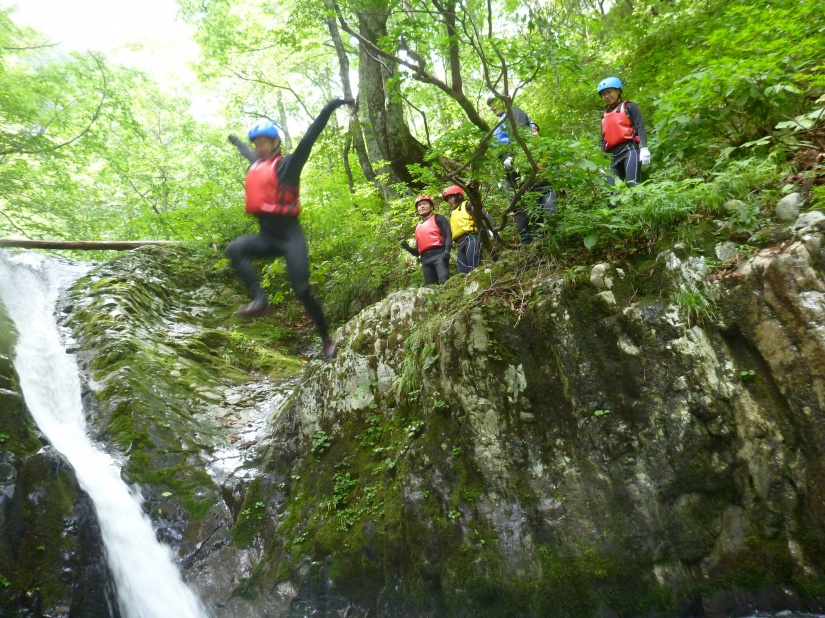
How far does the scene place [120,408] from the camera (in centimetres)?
627

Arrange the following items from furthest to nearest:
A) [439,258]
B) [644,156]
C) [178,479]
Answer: [439,258], [178,479], [644,156]

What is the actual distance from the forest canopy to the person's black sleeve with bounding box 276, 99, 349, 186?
2.37ft

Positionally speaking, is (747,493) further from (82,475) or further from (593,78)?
(593,78)

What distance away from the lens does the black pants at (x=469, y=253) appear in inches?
241

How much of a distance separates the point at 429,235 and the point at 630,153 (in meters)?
2.49

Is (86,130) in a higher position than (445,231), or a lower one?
higher

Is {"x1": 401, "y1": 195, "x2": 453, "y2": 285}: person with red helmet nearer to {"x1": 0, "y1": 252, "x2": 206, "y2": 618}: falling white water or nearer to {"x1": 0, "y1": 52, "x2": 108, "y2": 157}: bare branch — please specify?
{"x1": 0, "y1": 252, "x2": 206, "y2": 618}: falling white water

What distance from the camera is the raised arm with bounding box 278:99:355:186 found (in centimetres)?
357

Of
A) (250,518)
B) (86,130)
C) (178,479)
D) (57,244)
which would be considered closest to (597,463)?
(250,518)

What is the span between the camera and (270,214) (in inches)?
158

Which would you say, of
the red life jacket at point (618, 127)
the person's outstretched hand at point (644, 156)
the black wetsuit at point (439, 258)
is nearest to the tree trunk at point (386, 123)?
the black wetsuit at point (439, 258)

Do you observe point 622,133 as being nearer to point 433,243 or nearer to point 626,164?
point 626,164

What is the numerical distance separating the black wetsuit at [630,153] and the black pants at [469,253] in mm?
1688

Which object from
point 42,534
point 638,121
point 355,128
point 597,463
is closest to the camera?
point 597,463
